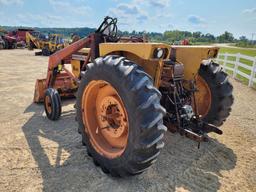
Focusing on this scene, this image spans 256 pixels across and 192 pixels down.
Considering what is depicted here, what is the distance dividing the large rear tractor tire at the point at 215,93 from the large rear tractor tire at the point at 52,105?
2554 mm

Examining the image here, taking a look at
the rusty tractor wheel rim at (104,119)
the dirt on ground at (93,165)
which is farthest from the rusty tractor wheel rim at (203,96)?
the rusty tractor wheel rim at (104,119)

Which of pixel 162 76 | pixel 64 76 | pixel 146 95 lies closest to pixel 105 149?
pixel 146 95

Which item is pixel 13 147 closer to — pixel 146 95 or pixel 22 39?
pixel 146 95

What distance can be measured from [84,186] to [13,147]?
5.04ft

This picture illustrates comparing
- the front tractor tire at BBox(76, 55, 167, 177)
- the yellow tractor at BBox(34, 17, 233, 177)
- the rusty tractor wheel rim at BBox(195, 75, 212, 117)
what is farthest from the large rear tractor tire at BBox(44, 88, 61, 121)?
the rusty tractor wheel rim at BBox(195, 75, 212, 117)

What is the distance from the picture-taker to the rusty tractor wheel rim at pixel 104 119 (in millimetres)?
3216

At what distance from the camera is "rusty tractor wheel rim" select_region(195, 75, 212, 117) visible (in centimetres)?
426

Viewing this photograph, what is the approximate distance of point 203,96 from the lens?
4.36 meters

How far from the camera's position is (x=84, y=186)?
2.93 meters

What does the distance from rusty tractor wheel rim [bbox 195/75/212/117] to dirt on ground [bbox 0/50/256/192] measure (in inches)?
20.3

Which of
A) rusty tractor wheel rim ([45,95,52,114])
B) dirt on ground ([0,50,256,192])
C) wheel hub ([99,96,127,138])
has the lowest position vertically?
dirt on ground ([0,50,256,192])

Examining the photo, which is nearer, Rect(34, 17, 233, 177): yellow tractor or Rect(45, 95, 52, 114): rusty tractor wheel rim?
Rect(34, 17, 233, 177): yellow tractor

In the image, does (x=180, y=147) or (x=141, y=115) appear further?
(x=180, y=147)

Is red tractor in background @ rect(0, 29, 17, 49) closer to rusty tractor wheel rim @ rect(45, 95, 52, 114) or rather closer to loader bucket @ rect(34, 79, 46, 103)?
loader bucket @ rect(34, 79, 46, 103)
